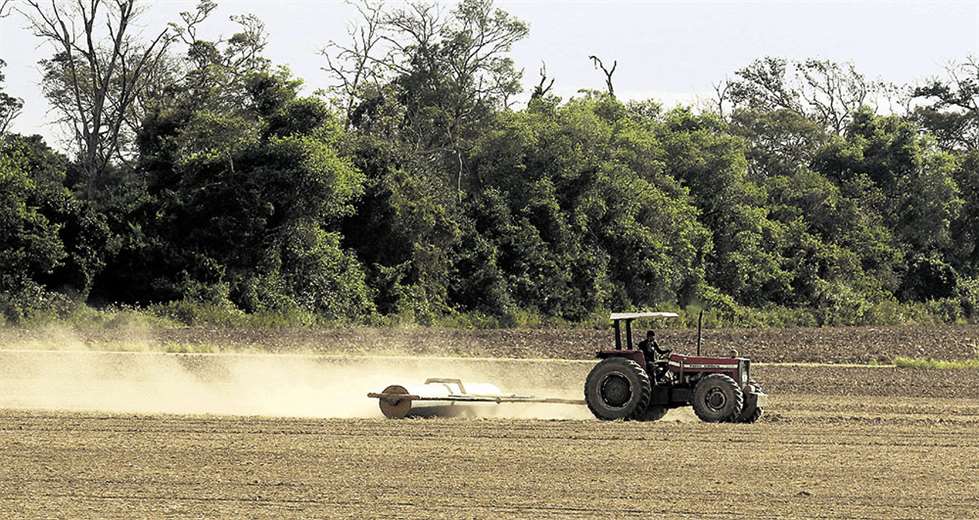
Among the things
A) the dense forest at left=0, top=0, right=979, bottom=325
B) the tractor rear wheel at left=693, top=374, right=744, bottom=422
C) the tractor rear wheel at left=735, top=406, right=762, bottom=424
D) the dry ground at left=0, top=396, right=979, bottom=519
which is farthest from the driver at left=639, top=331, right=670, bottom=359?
the dense forest at left=0, top=0, right=979, bottom=325

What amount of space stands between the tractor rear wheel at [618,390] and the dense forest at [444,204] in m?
23.9

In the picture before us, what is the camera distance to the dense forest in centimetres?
4419

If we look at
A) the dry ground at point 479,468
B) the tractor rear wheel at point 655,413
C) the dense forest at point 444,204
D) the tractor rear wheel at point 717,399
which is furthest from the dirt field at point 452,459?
the dense forest at point 444,204

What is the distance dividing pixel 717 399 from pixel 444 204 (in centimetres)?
3107

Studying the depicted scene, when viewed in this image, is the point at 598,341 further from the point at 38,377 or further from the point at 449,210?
the point at 38,377

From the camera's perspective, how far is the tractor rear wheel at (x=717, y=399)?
19.8m

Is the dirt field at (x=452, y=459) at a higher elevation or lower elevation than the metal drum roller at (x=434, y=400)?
lower

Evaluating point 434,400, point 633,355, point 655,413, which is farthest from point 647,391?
point 434,400

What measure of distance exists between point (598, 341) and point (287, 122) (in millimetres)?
13909

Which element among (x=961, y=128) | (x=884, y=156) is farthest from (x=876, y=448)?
(x=961, y=128)

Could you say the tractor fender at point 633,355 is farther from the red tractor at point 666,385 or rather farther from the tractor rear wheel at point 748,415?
the tractor rear wheel at point 748,415

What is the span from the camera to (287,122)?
46844 millimetres

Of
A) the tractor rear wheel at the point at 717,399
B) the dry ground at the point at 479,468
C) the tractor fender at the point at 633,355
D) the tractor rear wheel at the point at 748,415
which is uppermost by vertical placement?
the tractor fender at the point at 633,355

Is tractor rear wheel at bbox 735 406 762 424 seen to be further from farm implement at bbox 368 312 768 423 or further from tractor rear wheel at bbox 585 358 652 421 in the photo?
tractor rear wheel at bbox 585 358 652 421
